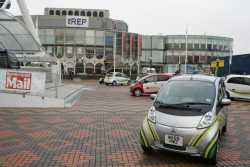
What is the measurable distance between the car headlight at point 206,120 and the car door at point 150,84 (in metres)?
14.8

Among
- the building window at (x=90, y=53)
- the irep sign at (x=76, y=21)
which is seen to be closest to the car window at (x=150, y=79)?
the building window at (x=90, y=53)

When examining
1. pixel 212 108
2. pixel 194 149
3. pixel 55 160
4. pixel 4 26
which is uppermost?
pixel 4 26

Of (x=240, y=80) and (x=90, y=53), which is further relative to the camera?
(x=90, y=53)

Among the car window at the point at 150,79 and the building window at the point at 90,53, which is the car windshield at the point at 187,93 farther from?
the building window at the point at 90,53

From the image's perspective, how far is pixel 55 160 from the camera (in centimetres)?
615

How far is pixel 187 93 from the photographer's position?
22.7ft

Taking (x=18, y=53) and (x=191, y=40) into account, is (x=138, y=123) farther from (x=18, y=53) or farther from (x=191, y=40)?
(x=191, y=40)

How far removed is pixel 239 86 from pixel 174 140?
14.8 meters

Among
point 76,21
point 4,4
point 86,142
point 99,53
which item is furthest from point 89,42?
point 86,142

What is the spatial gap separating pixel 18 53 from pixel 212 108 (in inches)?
956

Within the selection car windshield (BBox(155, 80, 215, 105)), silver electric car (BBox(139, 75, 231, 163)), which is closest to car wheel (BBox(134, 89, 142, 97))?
car windshield (BBox(155, 80, 215, 105))

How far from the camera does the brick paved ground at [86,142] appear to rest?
20.2 feet

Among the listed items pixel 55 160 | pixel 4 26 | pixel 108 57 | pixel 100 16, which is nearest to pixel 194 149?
pixel 55 160

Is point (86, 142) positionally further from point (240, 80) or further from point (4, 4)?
point (4, 4)
